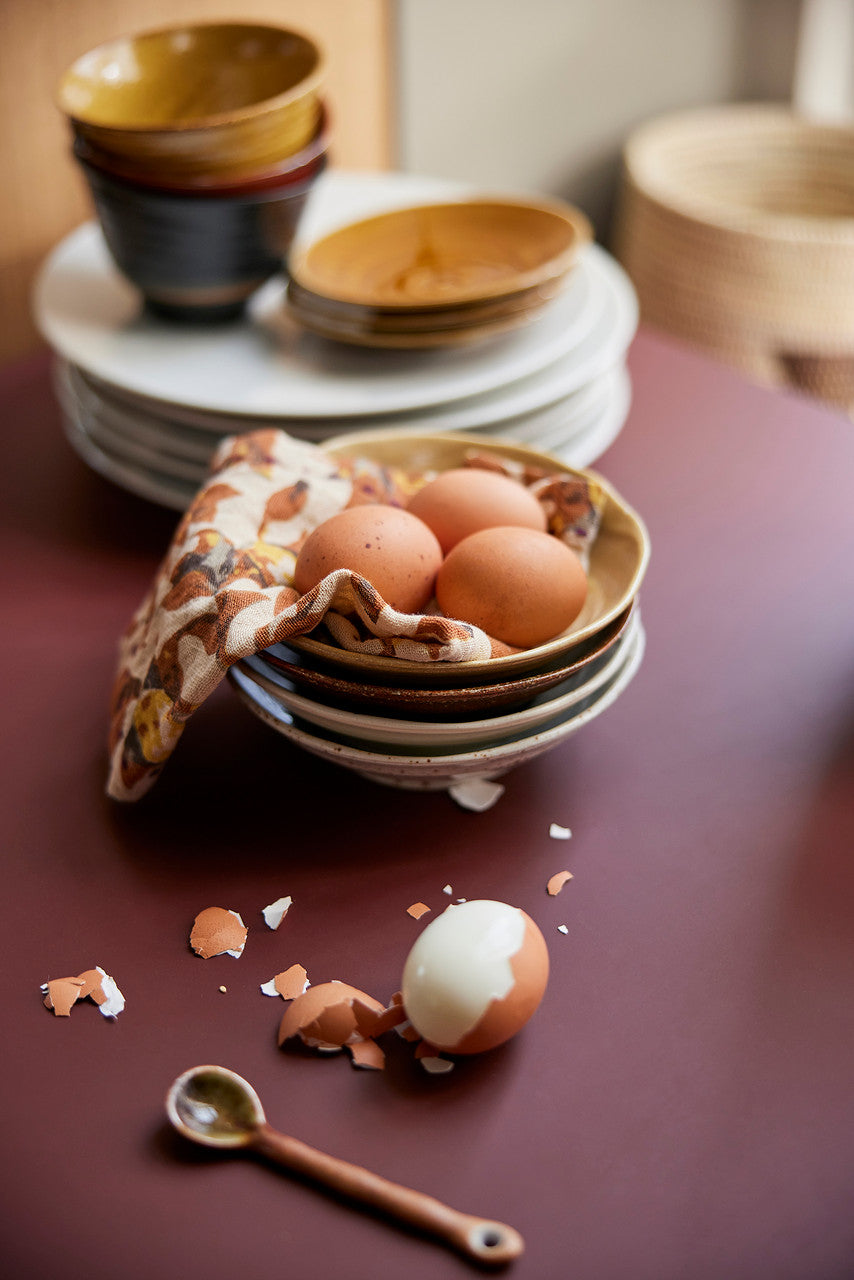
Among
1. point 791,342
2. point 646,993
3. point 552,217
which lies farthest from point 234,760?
point 791,342

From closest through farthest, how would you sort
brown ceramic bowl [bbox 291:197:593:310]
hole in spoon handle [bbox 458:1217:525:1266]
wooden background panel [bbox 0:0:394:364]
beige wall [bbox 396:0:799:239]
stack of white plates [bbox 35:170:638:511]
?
1. hole in spoon handle [bbox 458:1217:525:1266]
2. stack of white plates [bbox 35:170:638:511]
3. brown ceramic bowl [bbox 291:197:593:310]
4. wooden background panel [bbox 0:0:394:364]
5. beige wall [bbox 396:0:799:239]

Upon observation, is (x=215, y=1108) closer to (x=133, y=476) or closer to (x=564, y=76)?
(x=133, y=476)

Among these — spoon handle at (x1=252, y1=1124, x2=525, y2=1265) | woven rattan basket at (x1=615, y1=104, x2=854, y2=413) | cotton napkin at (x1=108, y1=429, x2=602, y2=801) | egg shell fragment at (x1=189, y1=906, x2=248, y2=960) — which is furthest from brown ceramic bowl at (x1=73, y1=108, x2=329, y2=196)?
woven rattan basket at (x1=615, y1=104, x2=854, y2=413)

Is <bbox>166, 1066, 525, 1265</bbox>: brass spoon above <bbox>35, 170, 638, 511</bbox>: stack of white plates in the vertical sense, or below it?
below

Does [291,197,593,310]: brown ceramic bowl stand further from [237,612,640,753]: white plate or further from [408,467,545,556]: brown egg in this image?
[237,612,640,753]: white plate

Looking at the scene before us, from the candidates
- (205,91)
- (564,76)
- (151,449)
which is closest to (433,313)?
(151,449)

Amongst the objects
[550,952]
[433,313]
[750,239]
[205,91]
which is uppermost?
[205,91]

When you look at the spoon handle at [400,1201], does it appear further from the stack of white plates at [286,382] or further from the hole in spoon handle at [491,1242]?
the stack of white plates at [286,382]
